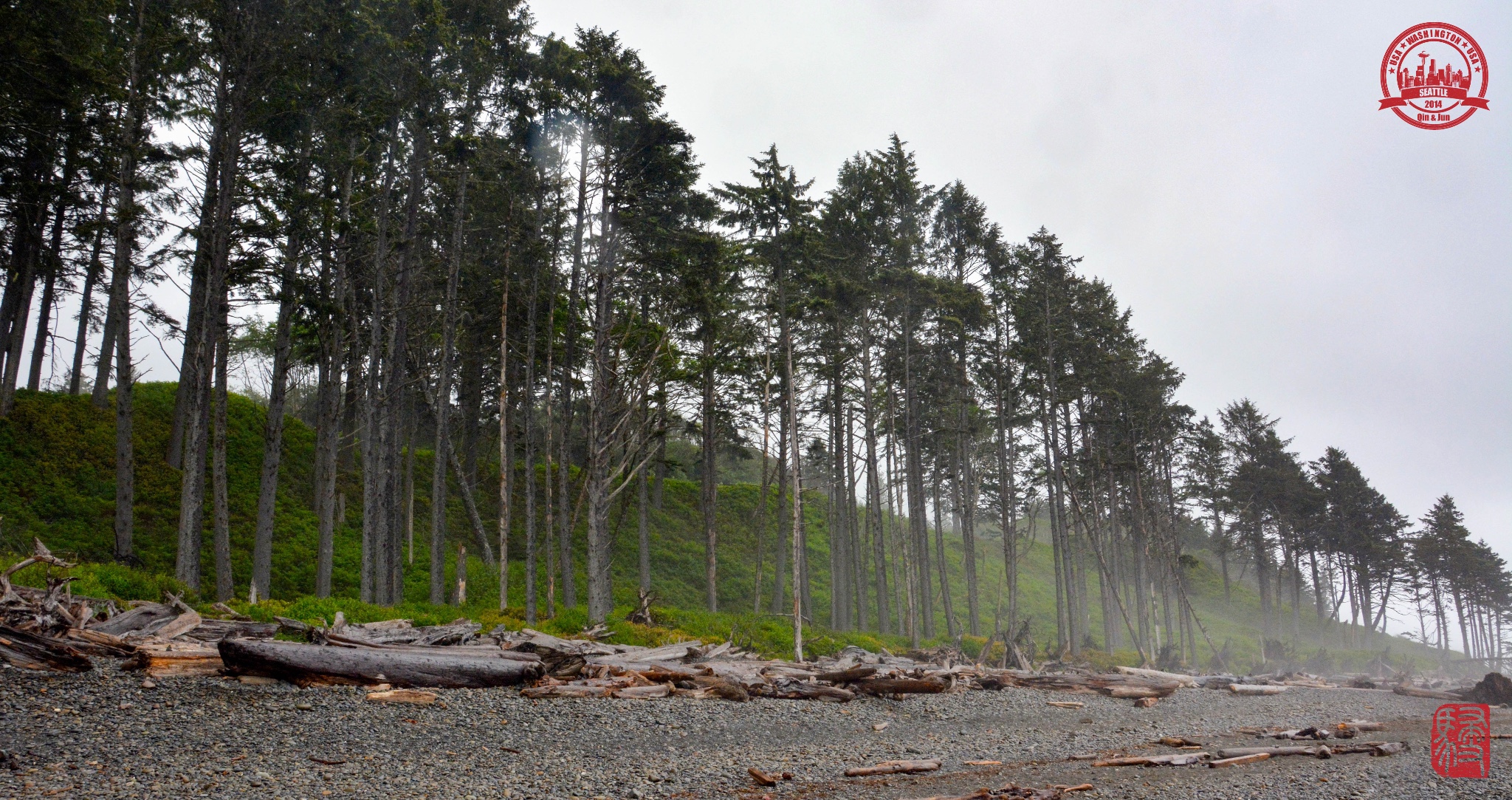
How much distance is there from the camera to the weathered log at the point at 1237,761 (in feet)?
32.5

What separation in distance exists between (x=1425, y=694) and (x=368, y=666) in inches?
1128

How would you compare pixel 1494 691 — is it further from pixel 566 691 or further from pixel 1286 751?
pixel 566 691

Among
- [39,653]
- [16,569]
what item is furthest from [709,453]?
[39,653]

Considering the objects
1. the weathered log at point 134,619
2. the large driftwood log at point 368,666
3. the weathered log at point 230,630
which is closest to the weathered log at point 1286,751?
the large driftwood log at point 368,666

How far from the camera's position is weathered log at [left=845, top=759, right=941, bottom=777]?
8.28 meters

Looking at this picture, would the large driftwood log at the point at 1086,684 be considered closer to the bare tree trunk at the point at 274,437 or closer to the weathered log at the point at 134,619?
the weathered log at the point at 134,619

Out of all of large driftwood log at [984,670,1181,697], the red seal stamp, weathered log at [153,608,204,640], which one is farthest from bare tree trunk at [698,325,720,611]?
the red seal stamp

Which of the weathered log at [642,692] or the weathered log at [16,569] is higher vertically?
the weathered log at [16,569]

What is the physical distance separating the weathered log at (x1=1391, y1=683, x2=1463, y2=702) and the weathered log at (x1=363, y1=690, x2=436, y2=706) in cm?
2615

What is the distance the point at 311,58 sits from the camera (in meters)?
18.2

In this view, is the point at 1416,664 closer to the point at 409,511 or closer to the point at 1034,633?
the point at 1034,633

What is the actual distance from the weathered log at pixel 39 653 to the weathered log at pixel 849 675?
10206 millimetres

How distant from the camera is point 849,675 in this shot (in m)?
13.3

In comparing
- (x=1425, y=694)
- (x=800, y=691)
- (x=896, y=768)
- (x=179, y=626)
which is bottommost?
(x=1425, y=694)
